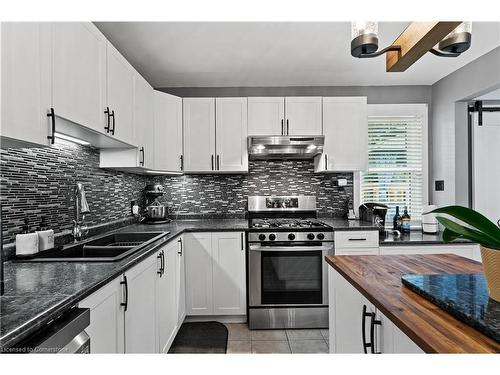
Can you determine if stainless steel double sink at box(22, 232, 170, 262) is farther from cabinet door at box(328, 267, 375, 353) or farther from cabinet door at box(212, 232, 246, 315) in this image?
cabinet door at box(328, 267, 375, 353)

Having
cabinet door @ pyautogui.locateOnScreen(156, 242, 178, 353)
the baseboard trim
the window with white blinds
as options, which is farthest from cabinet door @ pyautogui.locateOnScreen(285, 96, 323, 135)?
the baseboard trim

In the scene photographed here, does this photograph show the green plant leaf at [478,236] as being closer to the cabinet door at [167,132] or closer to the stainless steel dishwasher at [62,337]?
the stainless steel dishwasher at [62,337]

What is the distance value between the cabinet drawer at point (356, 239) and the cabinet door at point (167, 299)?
156 cm

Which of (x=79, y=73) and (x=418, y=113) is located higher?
(x=418, y=113)

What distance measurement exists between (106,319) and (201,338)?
1732 millimetres

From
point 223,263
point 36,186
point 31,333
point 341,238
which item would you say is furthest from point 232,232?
point 31,333

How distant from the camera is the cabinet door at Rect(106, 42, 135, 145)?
2245 millimetres

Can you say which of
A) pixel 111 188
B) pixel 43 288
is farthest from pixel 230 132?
pixel 43 288

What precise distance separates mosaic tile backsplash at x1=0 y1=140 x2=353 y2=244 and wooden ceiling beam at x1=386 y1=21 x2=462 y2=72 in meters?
1.96

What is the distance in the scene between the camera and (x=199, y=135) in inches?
144

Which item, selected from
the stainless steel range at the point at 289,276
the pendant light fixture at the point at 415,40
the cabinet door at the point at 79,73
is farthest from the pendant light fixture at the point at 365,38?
the stainless steel range at the point at 289,276

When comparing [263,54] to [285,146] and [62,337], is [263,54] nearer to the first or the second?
[285,146]
